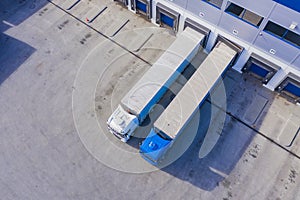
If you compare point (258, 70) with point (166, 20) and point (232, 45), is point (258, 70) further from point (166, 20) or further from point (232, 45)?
point (166, 20)

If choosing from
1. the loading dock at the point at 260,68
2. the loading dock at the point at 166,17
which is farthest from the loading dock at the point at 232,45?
the loading dock at the point at 166,17

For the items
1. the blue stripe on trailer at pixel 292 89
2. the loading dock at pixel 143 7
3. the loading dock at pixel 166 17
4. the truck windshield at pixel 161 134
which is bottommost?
the truck windshield at pixel 161 134

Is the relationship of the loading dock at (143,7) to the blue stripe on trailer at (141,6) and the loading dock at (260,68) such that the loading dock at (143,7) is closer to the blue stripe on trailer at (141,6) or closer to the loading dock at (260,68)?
the blue stripe on trailer at (141,6)

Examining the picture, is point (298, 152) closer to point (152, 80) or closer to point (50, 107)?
point (152, 80)

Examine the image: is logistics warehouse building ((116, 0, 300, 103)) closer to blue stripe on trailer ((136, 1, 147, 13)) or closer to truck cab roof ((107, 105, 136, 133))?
blue stripe on trailer ((136, 1, 147, 13))

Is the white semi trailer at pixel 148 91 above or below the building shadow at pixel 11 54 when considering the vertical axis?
above

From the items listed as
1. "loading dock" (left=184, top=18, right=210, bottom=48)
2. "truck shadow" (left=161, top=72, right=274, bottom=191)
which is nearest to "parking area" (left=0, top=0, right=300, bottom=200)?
"truck shadow" (left=161, top=72, right=274, bottom=191)

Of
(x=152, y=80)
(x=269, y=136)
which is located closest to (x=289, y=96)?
(x=269, y=136)
